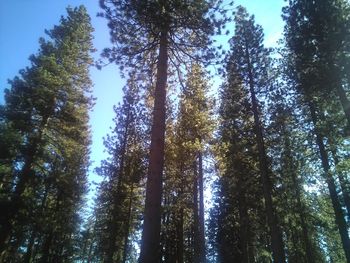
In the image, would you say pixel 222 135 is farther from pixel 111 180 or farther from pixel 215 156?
pixel 111 180

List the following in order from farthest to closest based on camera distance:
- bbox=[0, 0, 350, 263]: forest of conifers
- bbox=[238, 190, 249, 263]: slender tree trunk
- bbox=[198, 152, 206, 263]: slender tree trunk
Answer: bbox=[238, 190, 249, 263]: slender tree trunk
bbox=[198, 152, 206, 263]: slender tree trunk
bbox=[0, 0, 350, 263]: forest of conifers

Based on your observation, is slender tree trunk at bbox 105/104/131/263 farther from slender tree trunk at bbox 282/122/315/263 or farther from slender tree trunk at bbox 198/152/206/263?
slender tree trunk at bbox 282/122/315/263

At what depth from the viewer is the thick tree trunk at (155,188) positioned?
8272mm

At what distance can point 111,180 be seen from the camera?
2578 cm

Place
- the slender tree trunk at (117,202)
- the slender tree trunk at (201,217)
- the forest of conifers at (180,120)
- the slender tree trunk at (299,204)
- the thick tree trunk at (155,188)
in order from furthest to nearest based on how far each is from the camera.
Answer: the slender tree trunk at (299,204)
the slender tree trunk at (117,202)
the slender tree trunk at (201,217)
the forest of conifers at (180,120)
the thick tree trunk at (155,188)

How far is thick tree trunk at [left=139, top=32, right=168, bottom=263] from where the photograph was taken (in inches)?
326

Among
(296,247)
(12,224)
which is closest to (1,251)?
(12,224)

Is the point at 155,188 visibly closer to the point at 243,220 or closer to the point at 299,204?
the point at 243,220

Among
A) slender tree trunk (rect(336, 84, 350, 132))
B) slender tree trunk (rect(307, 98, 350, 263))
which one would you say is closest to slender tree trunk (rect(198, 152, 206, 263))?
slender tree trunk (rect(307, 98, 350, 263))

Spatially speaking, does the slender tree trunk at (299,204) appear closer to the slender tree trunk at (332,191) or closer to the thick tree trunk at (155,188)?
the slender tree trunk at (332,191)

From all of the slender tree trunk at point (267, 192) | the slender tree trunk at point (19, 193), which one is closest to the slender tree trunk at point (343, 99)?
the slender tree trunk at point (267, 192)

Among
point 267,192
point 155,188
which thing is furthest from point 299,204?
point 155,188

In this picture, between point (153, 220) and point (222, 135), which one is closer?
point (153, 220)

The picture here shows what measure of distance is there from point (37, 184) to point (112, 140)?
956 centimetres
